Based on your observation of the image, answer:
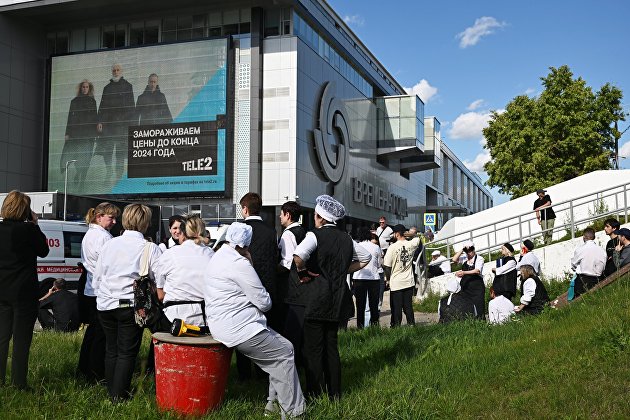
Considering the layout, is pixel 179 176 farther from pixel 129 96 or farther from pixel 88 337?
pixel 88 337

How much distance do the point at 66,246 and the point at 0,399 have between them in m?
10.8

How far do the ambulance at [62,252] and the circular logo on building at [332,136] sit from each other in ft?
89.1

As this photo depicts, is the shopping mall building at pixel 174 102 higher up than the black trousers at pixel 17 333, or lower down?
higher up

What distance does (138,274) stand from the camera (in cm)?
546

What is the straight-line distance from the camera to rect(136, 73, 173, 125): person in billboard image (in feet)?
133

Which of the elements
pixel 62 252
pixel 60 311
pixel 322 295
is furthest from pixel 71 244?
pixel 322 295

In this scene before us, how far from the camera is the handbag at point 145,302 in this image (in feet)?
17.2

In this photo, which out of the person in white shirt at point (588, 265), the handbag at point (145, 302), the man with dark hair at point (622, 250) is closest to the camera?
the handbag at point (145, 302)

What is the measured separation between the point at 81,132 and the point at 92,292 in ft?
128

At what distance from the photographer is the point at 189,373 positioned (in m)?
4.89

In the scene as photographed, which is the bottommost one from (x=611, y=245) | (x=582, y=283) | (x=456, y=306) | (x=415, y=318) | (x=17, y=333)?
(x=415, y=318)

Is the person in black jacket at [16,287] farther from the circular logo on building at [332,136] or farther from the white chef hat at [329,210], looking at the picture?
the circular logo on building at [332,136]

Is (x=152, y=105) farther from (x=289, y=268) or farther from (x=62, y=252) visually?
(x=289, y=268)

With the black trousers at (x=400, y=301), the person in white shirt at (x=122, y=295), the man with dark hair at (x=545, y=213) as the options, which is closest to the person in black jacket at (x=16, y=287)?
the person in white shirt at (x=122, y=295)
